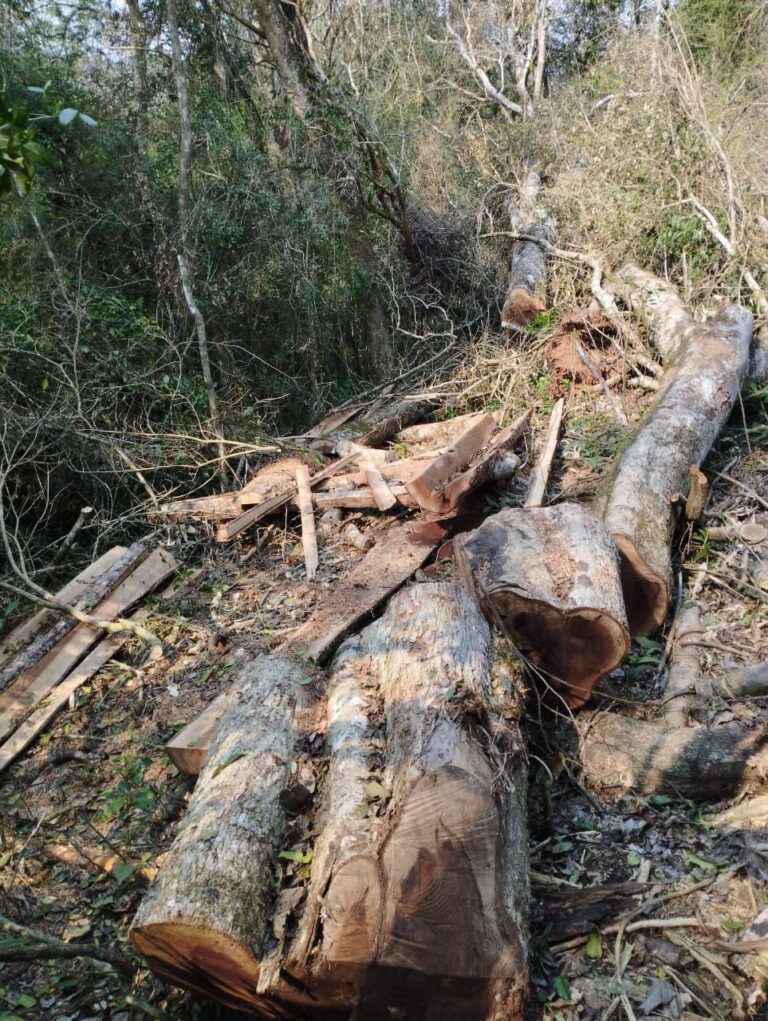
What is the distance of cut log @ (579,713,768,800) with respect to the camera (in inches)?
116

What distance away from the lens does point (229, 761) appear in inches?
108

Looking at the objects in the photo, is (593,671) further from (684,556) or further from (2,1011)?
(2,1011)

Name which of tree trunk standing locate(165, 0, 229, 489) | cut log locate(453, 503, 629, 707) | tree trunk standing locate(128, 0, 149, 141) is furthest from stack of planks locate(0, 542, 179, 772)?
tree trunk standing locate(128, 0, 149, 141)

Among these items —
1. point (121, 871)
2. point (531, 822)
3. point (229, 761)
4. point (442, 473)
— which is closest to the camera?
point (229, 761)

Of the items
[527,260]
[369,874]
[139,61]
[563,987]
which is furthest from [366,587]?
[139,61]

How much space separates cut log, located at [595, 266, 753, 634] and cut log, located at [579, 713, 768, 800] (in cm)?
84

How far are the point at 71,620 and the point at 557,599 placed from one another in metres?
3.21

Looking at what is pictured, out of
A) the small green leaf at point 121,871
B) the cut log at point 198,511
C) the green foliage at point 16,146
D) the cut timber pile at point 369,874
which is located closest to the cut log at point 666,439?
the cut timber pile at point 369,874

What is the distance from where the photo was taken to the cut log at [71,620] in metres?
4.36

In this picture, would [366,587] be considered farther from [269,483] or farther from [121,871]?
[121,871]

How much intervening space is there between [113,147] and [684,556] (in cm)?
712

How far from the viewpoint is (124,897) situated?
2885mm

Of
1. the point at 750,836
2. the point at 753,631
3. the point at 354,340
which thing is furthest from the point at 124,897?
the point at 354,340

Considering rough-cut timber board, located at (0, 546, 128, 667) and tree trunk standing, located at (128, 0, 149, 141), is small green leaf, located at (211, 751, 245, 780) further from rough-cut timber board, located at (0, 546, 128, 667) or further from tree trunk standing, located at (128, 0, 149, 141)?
tree trunk standing, located at (128, 0, 149, 141)
